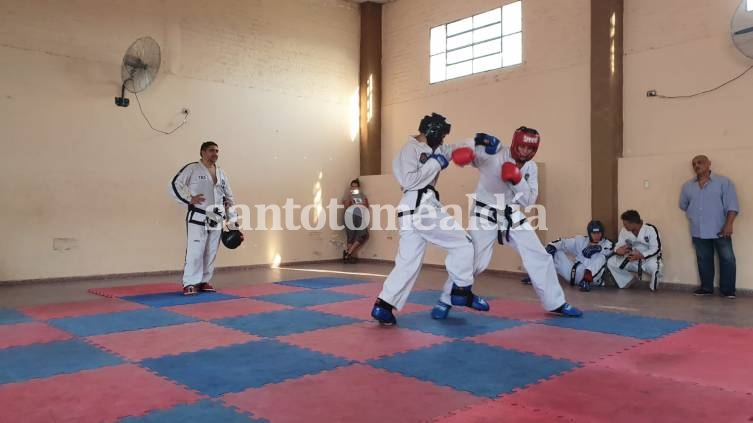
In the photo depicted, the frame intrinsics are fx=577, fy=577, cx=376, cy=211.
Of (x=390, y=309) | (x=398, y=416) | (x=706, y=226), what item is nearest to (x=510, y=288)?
(x=706, y=226)

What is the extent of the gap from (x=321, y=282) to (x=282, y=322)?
281 centimetres

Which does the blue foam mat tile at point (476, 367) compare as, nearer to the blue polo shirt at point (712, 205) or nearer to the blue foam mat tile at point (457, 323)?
the blue foam mat tile at point (457, 323)

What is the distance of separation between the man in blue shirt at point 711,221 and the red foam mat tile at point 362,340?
3.88 m

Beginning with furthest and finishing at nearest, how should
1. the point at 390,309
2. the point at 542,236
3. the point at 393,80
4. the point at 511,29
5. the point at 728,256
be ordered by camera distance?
the point at 393,80, the point at 511,29, the point at 542,236, the point at 728,256, the point at 390,309

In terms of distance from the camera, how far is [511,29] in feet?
29.0

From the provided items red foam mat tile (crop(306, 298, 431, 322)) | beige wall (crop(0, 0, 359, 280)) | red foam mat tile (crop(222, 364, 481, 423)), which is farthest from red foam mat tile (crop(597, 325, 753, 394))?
beige wall (crop(0, 0, 359, 280))

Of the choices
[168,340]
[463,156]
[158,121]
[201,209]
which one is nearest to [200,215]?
[201,209]

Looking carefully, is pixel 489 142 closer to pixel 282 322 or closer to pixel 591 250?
pixel 282 322

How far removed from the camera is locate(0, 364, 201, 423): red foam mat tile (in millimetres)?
2518

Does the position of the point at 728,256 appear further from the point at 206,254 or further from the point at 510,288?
the point at 206,254

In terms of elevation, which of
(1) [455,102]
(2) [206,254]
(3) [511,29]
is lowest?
(2) [206,254]

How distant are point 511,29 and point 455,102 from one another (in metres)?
1.44

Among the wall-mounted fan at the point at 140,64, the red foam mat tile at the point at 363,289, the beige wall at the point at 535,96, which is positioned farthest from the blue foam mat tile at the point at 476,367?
the wall-mounted fan at the point at 140,64

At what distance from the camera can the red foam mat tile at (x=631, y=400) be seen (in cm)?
248
